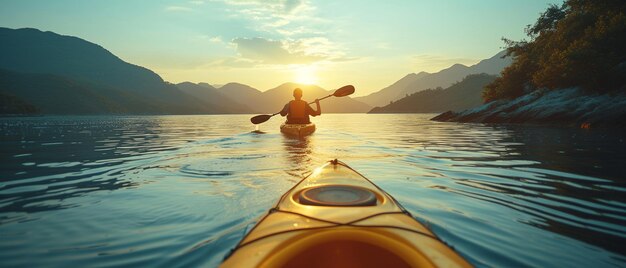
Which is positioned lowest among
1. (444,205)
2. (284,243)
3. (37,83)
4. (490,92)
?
(444,205)

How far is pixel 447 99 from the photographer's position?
14588 cm

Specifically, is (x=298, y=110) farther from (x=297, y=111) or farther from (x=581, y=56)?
(x=581, y=56)

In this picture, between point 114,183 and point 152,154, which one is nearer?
point 114,183

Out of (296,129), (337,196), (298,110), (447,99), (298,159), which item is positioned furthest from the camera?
(447,99)

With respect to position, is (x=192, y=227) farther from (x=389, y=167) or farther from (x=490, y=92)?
(x=490, y=92)

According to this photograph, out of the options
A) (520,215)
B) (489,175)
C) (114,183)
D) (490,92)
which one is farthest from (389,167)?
(490,92)

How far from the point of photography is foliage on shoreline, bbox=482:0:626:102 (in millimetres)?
20891

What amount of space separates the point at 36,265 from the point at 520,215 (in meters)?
5.31

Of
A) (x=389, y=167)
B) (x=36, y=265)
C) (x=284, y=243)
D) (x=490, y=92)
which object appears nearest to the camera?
(x=284, y=243)

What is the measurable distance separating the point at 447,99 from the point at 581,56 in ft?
431

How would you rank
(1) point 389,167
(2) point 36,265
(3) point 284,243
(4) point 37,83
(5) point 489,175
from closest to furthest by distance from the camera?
(3) point 284,243, (2) point 36,265, (5) point 489,175, (1) point 389,167, (4) point 37,83

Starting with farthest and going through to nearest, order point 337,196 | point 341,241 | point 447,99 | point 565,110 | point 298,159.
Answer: point 447,99
point 565,110
point 298,159
point 337,196
point 341,241

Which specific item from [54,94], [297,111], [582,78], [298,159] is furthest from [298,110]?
[54,94]

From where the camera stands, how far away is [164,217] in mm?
4289
